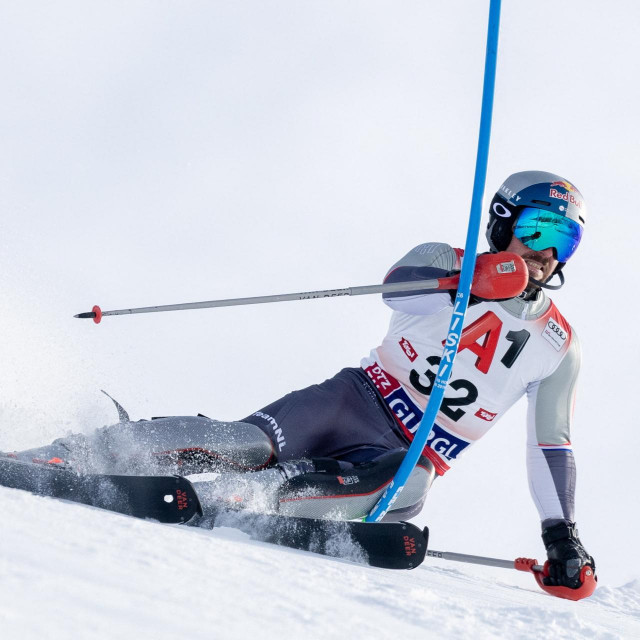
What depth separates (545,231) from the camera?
379cm

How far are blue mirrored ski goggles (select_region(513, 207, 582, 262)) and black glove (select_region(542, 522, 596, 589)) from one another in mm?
1293

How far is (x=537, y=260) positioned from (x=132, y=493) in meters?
2.21

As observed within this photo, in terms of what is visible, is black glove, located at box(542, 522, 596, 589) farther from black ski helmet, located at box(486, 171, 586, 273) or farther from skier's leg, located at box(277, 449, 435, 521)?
black ski helmet, located at box(486, 171, 586, 273)

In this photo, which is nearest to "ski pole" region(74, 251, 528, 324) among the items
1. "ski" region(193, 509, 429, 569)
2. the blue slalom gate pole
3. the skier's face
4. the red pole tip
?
the blue slalom gate pole

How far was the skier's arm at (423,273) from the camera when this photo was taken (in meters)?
3.51

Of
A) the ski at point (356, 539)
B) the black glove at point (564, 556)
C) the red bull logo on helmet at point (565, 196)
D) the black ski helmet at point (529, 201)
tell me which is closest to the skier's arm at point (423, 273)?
the black ski helmet at point (529, 201)

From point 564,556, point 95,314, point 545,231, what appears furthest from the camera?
point 545,231

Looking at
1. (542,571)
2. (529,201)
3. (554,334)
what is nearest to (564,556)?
(542,571)

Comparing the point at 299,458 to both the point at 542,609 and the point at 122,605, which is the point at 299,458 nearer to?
the point at 542,609

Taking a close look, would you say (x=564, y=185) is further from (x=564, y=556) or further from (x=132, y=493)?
(x=132, y=493)

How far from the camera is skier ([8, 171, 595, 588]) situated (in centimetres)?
348

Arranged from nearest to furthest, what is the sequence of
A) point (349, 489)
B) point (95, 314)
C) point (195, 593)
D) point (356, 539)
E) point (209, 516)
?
1. point (195, 593)
2. point (209, 516)
3. point (356, 539)
4. point (349, 489)
5. point (95, 314)

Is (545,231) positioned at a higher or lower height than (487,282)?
higher

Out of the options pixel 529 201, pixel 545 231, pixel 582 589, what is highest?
pixel 529 201
